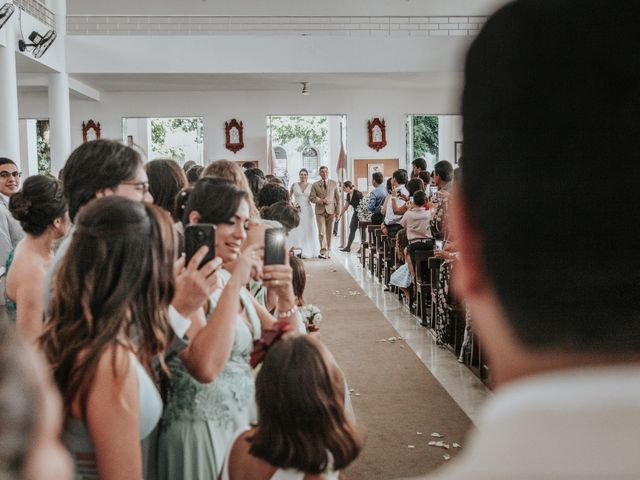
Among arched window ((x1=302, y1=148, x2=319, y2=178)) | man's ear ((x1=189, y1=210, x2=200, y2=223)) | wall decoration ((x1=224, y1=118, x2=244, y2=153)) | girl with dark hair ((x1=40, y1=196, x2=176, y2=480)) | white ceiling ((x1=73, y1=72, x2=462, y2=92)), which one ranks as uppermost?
white ceiling ((x1=73, y1=72, x2=462, y2=92))

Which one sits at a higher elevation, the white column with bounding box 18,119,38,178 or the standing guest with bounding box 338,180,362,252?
the white column with bounding box 18,119,38,178


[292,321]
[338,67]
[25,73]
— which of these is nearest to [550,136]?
[292,321]

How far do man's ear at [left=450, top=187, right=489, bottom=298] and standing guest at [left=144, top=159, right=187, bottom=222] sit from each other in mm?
3150

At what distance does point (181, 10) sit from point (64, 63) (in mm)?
4232

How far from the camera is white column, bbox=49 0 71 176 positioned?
46.9ft

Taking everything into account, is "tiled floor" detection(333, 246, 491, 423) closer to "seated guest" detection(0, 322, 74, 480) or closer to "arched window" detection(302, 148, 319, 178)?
"seated guest" detection(0, 322, 74, 480)

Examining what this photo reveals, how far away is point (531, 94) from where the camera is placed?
567 mm

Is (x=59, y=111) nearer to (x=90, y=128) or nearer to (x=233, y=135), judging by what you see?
(x=90, y=128)

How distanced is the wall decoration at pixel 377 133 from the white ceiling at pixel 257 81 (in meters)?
0.85

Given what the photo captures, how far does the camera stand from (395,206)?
427 inches

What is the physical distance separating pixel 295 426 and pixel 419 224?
22.0 feet

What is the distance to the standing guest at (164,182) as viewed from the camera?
3.72 metres

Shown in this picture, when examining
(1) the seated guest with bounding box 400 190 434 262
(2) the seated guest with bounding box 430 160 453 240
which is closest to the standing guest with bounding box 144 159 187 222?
(2) the seated guest with bounding box 430 160 453 240

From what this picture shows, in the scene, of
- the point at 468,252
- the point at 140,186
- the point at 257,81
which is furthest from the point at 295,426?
the point at 257,81
